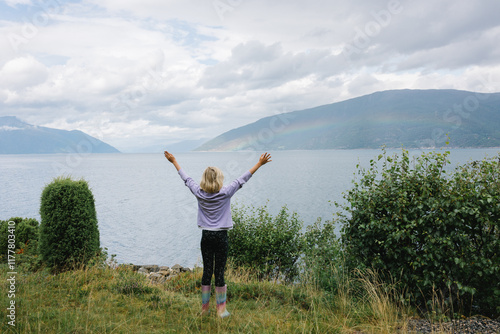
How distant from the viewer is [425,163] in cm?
575

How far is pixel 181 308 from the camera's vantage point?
5770 mm

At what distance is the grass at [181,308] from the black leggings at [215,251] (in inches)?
26.5

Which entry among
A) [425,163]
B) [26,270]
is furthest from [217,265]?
[26,270]

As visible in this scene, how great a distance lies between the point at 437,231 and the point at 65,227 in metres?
8.24

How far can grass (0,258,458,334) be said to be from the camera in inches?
183

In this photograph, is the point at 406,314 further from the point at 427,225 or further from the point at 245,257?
the point at 245,257

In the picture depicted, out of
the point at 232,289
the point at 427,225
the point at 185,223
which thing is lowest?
the point at 185,223

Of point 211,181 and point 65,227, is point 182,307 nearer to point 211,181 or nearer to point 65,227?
point 211,181

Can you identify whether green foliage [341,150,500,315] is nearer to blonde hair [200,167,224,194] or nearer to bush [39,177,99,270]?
blonde hair [200,167,224,194]

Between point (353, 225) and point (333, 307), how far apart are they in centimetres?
152

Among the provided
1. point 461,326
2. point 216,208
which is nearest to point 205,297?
point 216,208

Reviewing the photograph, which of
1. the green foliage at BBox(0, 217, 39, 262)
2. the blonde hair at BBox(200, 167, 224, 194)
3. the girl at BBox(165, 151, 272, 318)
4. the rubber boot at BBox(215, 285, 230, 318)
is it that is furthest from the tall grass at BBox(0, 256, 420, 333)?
the green foliage at BBox(0, 217, 39, 262)

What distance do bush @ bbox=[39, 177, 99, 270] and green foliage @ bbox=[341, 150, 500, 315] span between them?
6682mm

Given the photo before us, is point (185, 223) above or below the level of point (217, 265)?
below
